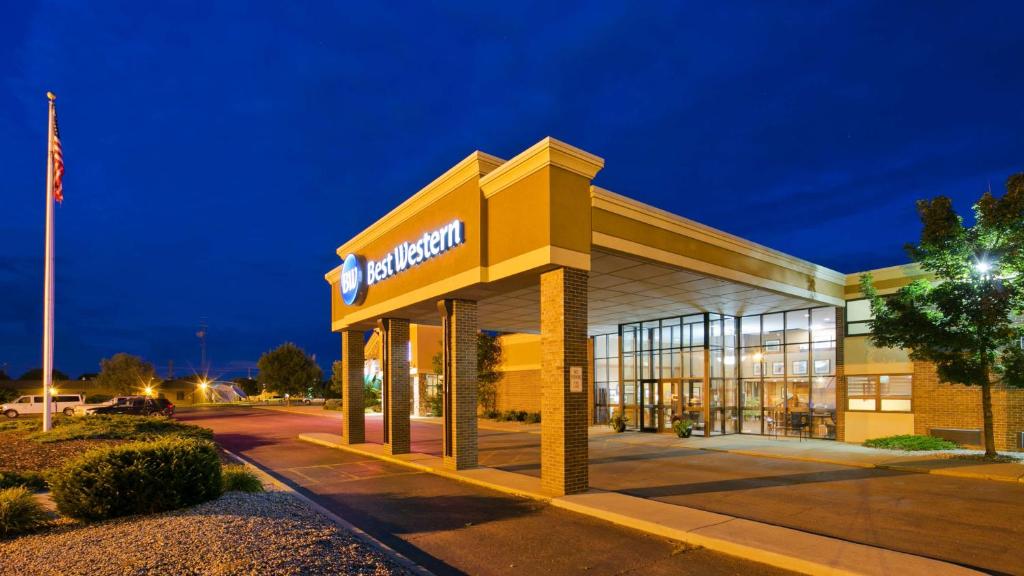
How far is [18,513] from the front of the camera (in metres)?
8.37

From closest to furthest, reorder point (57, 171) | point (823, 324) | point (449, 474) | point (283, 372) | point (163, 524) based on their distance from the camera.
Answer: point (163, 524)
point (449, 474)
point (57, 171)
point (823, 324)
point (283, 372)

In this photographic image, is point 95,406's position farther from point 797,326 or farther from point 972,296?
point 972,296

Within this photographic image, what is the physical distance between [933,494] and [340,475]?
1374 centimetres

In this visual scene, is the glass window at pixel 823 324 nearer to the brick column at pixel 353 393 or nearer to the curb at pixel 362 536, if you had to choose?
the brick column at pixel 353 393

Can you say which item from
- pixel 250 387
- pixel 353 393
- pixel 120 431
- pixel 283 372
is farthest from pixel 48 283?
pixel 250 387

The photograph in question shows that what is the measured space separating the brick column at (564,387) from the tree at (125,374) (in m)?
83.4

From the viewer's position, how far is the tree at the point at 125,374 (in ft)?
256

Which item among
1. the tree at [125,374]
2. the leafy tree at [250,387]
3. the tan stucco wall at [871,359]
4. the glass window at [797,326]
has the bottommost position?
the leafy tree at [250,387]

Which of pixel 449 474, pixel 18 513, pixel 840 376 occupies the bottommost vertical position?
pixel 449 474

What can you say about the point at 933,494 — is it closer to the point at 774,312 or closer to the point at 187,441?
the point at 774,312

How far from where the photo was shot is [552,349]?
12.3 metres

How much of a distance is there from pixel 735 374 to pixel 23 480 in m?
23.8

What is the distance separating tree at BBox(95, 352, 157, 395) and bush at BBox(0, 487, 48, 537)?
3220 inches

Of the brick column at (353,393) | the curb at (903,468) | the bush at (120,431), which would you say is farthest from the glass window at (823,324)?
the bush at (120,431)
